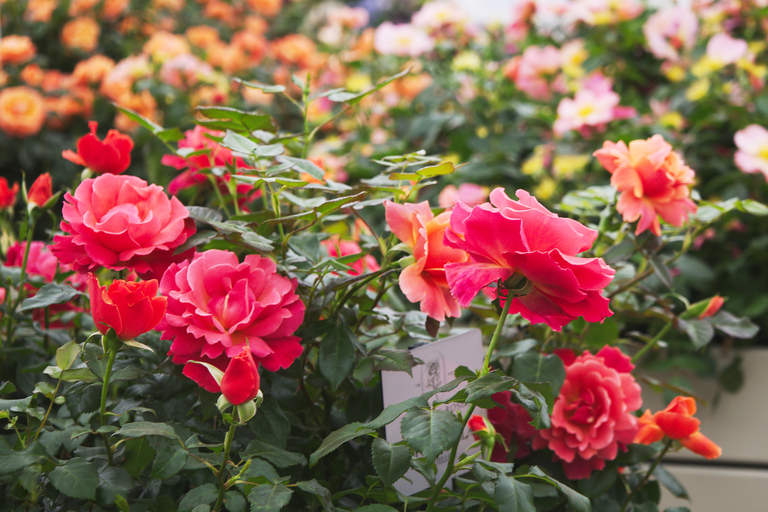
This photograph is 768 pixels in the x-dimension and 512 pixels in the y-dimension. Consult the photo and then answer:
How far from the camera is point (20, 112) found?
1612mm

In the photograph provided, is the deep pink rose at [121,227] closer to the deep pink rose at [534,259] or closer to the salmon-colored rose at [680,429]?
the deep pink rose at [534,259]

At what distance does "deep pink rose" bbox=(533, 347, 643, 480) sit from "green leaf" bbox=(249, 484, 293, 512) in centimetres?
30

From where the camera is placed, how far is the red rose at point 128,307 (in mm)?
442

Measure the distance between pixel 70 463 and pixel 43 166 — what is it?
1519mm

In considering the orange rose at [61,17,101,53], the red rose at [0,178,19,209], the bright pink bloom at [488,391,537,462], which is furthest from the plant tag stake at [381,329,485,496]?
the orange rose at [61,17,101,53]

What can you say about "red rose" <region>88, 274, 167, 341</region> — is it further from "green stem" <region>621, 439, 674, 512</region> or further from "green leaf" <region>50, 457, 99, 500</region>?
"green stem" <region>621, 439, 674, 512</region>

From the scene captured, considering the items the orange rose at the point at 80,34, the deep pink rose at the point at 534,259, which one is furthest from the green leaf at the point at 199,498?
the orange rose at the point at 80,34

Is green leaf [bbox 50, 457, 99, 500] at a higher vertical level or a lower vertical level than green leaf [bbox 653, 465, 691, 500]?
higher

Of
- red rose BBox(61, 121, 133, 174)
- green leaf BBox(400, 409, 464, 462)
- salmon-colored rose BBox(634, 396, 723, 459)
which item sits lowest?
salmon-colored rose BBox(634, 396, 723, 459)

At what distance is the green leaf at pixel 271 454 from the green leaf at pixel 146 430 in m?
0.06

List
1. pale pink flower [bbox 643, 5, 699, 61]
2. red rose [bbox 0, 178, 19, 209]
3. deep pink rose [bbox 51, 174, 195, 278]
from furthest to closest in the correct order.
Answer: pale pink flower [bbox 643, 5, 699, 61], red rose [bbox 0, 178, 19, 209], deep pink rose [bbox 51, 174, 195, 278]

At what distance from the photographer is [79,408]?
20.3 inches

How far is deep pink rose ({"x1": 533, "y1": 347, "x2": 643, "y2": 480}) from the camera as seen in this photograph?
0.62m

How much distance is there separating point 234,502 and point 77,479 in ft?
0.37
